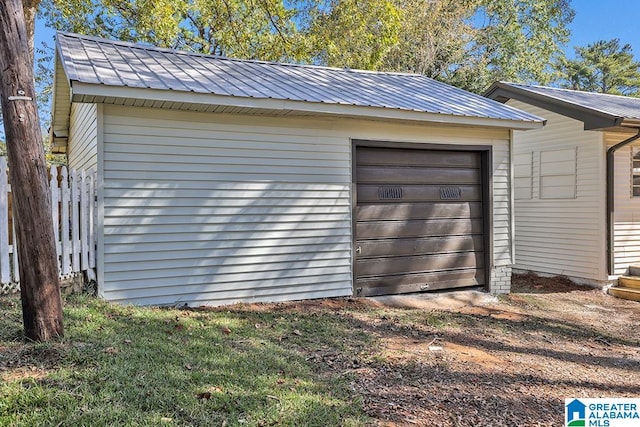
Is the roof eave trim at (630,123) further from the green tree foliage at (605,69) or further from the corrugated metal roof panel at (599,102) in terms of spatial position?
the green tree foliage at (605,69)

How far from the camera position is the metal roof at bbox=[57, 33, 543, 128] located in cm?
525

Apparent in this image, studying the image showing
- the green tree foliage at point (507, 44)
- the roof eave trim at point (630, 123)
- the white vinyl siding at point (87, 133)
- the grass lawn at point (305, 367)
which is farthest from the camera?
the green tree foliage at point (507, 44)

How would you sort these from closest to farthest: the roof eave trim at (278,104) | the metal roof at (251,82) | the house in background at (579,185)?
the roof eave trim at (278,104)
the metal roof at (251,82)
the house in background at (579,185)

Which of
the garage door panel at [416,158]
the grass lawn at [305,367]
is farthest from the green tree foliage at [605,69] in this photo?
the grass lawn at [305,367]

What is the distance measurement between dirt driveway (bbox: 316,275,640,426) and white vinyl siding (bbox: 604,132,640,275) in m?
1.97

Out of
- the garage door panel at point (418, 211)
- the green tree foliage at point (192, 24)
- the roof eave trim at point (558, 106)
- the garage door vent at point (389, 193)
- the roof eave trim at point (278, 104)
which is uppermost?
the green tree foliage at point (192, 24)

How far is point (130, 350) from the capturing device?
12.1ft

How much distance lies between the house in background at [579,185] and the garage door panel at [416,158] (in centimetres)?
280

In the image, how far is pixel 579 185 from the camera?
9.29 metres

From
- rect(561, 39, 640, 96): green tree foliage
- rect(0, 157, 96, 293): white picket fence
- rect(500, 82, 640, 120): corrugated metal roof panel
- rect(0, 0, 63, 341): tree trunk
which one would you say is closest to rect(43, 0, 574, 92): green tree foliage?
rect(500, 82, 640, 120): corrugated metal roof panel

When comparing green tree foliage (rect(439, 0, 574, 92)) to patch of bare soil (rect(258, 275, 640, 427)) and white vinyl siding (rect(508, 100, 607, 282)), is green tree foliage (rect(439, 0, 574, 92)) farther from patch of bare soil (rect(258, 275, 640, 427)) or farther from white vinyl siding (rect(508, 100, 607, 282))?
patch of bare soil (rect(258, 275, 640, 427))

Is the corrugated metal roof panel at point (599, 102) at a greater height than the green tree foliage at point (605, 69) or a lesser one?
lesser

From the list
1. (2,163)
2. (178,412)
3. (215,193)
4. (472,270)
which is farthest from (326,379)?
(472,270)

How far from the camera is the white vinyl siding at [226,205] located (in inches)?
213
